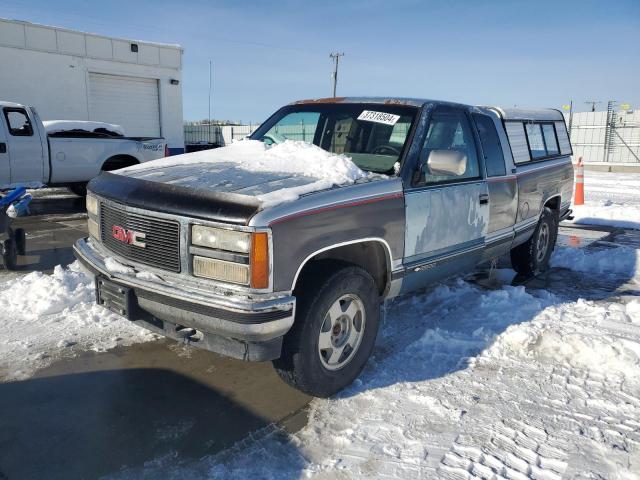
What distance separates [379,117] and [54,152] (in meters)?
8.59

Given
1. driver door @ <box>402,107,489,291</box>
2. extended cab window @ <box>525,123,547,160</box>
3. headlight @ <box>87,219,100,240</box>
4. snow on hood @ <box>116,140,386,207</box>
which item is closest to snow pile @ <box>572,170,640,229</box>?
extended cab window @ <box>525,123,547,160</box>

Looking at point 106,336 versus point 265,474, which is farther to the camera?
point 106,336

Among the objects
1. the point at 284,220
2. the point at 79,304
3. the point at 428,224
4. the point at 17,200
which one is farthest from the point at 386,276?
the point at 17,200

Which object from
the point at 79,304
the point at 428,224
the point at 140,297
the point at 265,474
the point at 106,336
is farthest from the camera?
the point at 79,304

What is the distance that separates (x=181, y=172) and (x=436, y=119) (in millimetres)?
2046

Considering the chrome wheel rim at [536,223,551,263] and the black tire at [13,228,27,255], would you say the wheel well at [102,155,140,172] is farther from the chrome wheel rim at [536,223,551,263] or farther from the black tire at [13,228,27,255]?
the chrome wheel rim at [536,223,551,263]

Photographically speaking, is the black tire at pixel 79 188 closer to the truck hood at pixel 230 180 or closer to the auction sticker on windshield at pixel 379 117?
the truck hood at pixel 230 180

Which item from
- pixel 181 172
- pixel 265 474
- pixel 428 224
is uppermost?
pixel 181 172

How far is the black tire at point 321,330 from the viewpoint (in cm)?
310

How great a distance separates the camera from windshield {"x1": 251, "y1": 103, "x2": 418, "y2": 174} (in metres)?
3.96

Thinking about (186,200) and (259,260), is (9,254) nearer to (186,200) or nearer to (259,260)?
(186,200)

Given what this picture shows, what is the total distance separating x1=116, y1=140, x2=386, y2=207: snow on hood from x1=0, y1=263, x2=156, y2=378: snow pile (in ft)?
4.45

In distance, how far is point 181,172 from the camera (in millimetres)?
3553

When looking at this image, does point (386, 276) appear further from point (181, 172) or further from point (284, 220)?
point (181, 172)
